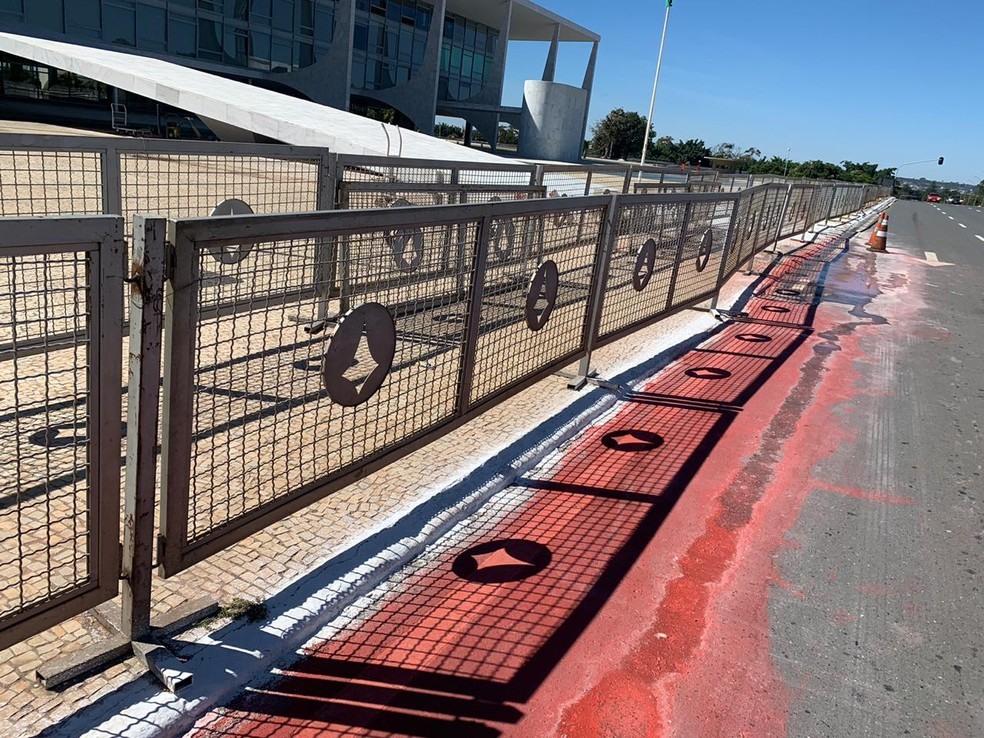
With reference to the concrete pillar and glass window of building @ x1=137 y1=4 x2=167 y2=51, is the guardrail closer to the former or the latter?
glass window of building @ x1=137 y1=4 x2=167 y2=51

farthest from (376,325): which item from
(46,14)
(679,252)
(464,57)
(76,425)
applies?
(464,57)

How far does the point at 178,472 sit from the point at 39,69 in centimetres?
3287

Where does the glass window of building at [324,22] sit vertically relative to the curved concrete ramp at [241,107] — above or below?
above

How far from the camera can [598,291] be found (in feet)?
19.6

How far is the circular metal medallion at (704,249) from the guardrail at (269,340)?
60 mm

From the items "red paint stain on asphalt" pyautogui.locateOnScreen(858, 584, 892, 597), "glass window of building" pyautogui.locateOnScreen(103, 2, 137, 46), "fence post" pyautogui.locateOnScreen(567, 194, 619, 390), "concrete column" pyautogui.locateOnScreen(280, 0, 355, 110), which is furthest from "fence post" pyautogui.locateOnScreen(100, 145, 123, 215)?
"concrete column" pyautogui.locateOnScreen(280, 0, 355, 110)

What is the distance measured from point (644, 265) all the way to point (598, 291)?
0.97 metres

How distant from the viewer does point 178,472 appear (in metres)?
2.57

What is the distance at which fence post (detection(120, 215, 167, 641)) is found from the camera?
223 cm

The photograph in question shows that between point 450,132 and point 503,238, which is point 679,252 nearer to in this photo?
point 503,238

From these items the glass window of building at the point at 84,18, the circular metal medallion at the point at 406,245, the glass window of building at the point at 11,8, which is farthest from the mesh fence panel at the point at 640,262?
the glass window of building at the point at 84,18

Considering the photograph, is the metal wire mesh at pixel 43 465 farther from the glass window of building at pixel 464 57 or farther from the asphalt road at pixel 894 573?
the glass window of building at pixel 464 57

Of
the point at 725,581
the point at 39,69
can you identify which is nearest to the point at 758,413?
the point at 725,581

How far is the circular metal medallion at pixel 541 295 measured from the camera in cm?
482
